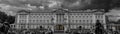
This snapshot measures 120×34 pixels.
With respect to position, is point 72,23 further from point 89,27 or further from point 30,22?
point 30,22

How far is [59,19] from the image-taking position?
70625 millimetres

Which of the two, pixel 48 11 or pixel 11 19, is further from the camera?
pixel 11 19

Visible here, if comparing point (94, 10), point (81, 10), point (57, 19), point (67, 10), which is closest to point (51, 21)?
point (57, 19)

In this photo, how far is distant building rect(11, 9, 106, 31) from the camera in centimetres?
6988

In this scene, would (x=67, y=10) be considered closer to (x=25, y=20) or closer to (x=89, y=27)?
(x=89, y=27)

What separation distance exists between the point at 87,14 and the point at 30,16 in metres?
23.7

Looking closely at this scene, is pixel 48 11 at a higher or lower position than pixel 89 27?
higher

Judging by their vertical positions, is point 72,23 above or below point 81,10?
below

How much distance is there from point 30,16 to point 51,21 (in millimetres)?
9111

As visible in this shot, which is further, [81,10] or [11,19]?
[11,19]

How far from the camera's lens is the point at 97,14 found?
2756 inches

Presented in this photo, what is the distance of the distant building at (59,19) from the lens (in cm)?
6988

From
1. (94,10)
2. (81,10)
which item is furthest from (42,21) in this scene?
(94,10)

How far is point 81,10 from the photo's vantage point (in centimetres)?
7031
